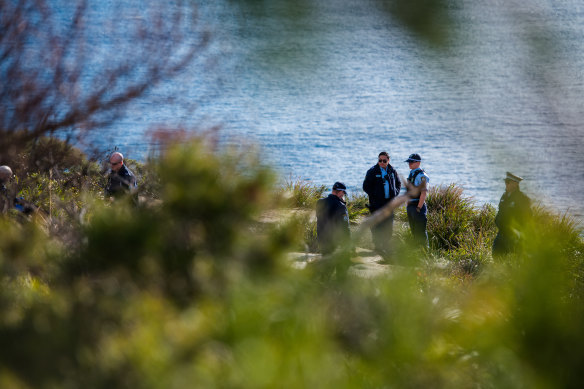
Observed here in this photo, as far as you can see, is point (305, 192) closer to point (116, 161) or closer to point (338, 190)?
point (338, 190)

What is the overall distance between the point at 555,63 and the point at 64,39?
2506mm

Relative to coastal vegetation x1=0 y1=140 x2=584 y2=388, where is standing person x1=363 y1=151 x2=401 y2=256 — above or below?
below

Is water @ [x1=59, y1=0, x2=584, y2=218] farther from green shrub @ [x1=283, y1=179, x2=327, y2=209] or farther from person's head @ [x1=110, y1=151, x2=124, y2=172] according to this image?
green shrub @ [x1=283, y1=179, x2=327, y2=209]

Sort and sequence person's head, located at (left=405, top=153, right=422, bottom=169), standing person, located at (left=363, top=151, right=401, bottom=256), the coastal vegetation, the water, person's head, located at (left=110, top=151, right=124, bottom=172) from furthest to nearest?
standing person, located at (left=363, top=151, right=401, bottom=256), person's head, located at (left=405, top=153, right=422, bottom=169), person's head, located at (left=110, top=151, right=124, bottom=172), the water, the coastal vegetation

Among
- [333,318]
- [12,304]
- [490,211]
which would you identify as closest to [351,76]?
[333,318]

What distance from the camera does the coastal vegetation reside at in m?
0.82

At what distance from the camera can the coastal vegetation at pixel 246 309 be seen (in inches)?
32.4

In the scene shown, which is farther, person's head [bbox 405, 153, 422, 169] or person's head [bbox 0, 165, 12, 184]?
person's head [bbox 405, 153, 422, 169]

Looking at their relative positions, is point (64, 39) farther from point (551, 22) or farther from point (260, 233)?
point (551, 22)

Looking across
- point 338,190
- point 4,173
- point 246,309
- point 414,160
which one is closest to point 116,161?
point 4,173

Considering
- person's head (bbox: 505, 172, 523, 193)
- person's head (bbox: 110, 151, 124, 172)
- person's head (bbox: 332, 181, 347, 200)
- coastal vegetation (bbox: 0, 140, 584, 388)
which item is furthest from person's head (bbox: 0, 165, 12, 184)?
person's head (bbox: 505, 172, 523, 193)

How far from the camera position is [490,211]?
1370cm

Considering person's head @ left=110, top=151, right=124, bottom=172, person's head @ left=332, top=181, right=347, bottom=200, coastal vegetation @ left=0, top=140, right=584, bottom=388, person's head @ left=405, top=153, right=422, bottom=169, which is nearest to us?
coastal vegetation @ left=0, top=140, right=584, bottom=388

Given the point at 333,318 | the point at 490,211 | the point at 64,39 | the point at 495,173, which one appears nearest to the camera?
the point at 333,318
